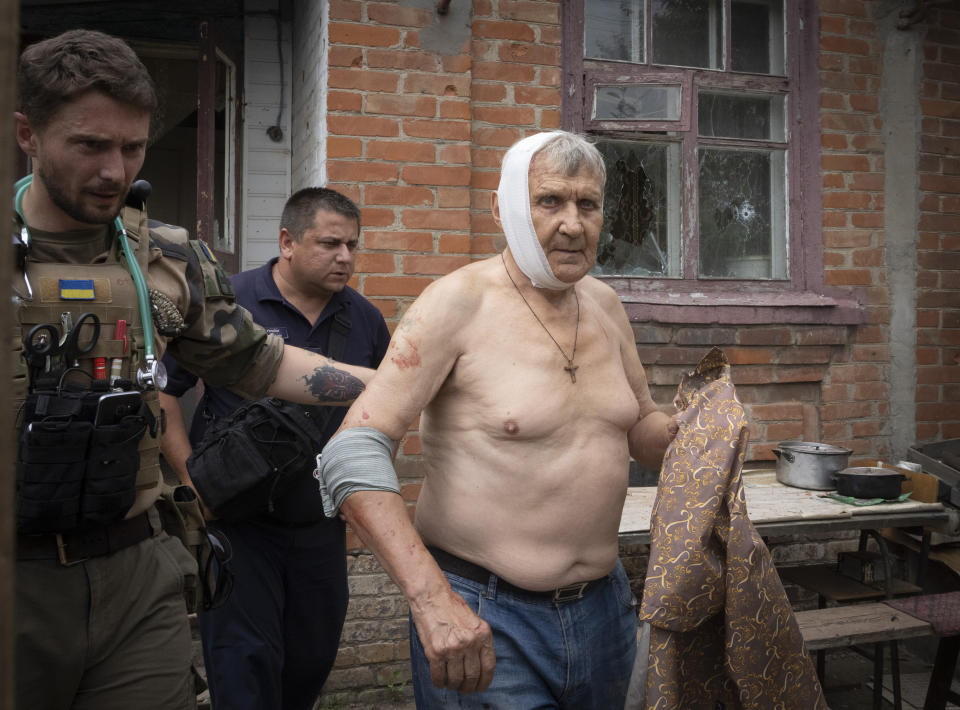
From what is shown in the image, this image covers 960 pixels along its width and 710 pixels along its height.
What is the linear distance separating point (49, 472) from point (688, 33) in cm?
406

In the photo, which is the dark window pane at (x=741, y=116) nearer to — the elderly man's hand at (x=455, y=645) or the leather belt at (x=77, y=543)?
the elderly man's hand at (x=455, y=645)

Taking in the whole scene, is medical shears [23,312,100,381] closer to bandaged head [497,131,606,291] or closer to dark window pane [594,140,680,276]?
bandaged head [497,131,606,291]

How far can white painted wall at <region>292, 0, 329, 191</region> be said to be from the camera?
387 cm

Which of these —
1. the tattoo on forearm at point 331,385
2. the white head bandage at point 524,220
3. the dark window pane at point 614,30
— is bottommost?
the tattoo on forearm at point 331,385


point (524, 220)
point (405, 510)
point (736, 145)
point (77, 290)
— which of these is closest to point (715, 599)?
point (405, 510)

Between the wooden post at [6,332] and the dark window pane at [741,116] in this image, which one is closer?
the wooden post at [6,332]

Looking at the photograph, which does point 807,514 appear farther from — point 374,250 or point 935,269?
point 374,250

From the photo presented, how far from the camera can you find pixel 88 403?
1.75m

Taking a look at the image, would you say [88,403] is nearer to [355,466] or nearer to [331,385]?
[355,466]

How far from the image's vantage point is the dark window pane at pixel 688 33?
451 cm

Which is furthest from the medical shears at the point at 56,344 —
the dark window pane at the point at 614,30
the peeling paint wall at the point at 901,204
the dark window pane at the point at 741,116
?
the peeling paint wall at the point at 901,204

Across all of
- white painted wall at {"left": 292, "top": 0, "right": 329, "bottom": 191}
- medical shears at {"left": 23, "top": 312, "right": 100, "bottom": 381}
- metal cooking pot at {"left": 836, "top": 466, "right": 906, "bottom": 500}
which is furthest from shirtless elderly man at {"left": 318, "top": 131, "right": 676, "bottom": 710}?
metal cooking pot at {"left": 836, "top": 466, "right": 906, "bottom": 500}

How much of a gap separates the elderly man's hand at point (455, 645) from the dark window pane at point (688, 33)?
3.69 meters

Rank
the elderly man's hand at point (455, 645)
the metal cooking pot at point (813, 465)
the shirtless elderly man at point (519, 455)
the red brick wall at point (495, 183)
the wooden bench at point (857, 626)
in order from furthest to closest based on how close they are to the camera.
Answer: the metal cooking pot at point (813, 465), the red brick wall at point (495, 183), the wooden bench at point (857, 626), the shirtless elderly man at point (519, 455), the elderly man's hand at point (455, 645)
